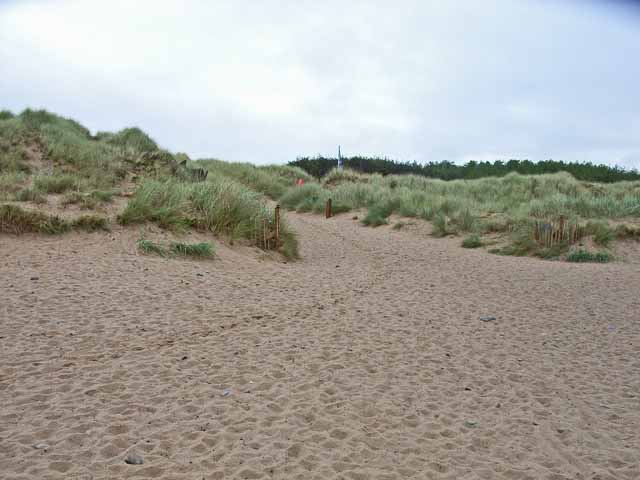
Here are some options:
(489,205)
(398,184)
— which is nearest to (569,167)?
(398,184)

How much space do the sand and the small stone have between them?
37mm

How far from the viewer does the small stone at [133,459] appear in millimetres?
2950

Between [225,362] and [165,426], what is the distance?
128 cm

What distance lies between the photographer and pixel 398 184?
27812mm

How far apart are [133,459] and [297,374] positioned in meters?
1.71

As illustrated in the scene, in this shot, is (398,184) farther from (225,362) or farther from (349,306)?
(225,362)

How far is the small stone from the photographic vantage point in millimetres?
2950

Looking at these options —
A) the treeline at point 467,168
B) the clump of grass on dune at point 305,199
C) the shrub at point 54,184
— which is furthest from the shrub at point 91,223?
the treeline at point 467,168

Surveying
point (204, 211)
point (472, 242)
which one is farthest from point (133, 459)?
point (472, 242)

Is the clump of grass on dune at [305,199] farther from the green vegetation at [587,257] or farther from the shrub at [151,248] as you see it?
the shrub at [151,248]

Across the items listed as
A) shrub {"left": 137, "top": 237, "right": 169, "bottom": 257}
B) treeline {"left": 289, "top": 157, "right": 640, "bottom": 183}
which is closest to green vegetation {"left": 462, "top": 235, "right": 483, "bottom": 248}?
shrub {"left": 137, "top": 237, "right": 169, "bottom": 257}

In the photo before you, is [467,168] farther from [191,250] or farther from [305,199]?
[191,250]

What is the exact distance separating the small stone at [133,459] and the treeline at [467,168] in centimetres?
3484

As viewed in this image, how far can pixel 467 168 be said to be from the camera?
45469 mm
